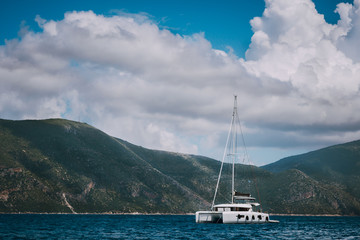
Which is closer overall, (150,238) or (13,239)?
(13,239)

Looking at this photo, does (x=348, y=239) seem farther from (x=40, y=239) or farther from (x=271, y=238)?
(x=40, y=239)

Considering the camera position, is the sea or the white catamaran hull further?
the white catamaran hull

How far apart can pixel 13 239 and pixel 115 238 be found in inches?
693

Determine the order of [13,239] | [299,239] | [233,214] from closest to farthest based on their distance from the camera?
[13,239] < [299,239] < [233,214]

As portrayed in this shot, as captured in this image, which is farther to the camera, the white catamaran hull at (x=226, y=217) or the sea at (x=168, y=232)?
the white catamaran hull at (x=226, y=217)

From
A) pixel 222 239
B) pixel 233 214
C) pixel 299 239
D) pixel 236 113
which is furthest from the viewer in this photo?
pixel 236 113

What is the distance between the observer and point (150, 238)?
243 ft

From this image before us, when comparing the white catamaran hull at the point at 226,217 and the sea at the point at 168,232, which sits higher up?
the white catamaran hull at the point at 226,217

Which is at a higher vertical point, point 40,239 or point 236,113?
point 236,113

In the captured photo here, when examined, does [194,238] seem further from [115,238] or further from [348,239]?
[348,239]

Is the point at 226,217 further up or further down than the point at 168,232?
further up

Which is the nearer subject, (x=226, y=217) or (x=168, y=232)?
(x=168, y=232)

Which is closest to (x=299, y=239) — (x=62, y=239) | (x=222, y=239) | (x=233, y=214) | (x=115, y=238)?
(x=222, y=239)

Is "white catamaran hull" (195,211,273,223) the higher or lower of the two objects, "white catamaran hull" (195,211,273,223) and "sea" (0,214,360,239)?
the higher
